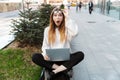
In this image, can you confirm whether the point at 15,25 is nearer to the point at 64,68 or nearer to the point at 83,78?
the point at 83,78

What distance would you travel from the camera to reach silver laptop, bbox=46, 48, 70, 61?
14.4 feet

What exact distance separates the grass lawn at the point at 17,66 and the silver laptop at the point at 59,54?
1.21m

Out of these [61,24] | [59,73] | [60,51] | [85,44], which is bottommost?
[85,44]

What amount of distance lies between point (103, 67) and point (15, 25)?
2.51 metres

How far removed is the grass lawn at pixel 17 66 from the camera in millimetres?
5555

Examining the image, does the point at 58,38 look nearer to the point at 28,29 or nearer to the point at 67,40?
the point at 67,40

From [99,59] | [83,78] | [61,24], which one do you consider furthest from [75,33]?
[99,59]

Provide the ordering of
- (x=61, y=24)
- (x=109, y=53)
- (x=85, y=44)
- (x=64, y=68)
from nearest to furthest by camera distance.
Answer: (x=64, y=68)
(x=61, y=24)
(x=109, y=53)
(x=85, y=44)

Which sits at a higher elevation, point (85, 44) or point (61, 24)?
point (61, 24)

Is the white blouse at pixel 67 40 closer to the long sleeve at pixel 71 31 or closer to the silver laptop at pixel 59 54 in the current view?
the long sleeve at pixel 71 31

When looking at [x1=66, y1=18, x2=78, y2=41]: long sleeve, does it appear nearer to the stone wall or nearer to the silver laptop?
the silver laptop

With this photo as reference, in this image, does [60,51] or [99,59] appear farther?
[99,59]

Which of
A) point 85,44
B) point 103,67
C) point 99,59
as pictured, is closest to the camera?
point 103,67

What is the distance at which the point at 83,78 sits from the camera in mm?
5703
